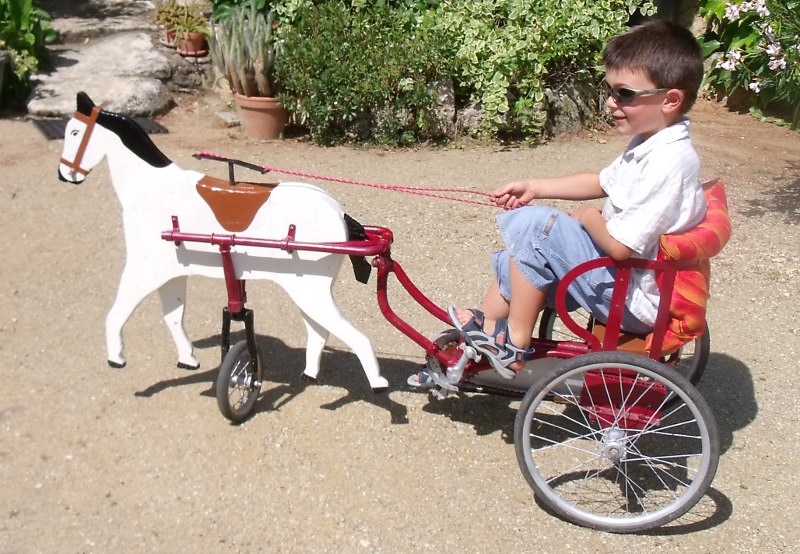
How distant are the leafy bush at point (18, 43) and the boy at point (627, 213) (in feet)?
19.8

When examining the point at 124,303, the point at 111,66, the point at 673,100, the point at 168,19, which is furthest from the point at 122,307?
the point at 168,19

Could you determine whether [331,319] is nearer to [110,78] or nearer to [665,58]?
[665,58]

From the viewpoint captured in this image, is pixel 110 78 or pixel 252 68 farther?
pixel 110 78

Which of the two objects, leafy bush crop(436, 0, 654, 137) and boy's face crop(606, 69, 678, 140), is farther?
leafy bush crop(436, 0, 654, 137)

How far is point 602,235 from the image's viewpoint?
2.61m

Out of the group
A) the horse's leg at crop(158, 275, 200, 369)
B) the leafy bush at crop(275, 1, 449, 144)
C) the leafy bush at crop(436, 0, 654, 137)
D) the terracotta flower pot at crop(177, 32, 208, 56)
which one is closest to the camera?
the horse's leg at crop(158, 275, 200, 369)

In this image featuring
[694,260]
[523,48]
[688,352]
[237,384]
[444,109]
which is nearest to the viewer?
[694,260]

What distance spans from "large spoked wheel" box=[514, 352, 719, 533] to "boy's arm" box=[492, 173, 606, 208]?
70 centimetres

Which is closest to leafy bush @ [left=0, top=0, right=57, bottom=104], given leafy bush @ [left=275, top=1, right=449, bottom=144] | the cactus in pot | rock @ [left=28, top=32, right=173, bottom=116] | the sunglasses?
rock @ [left=28, top=32, right=173, bottom=116]

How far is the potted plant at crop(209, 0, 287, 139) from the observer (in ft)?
22.5

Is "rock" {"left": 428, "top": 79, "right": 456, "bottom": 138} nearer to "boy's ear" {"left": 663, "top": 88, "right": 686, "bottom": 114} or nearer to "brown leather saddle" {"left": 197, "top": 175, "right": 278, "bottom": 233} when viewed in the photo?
"brown leather saddle" {"left": 197, "top": 175, "right": 278, "bottom": 233}

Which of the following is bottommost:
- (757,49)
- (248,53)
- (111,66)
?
(111,66)

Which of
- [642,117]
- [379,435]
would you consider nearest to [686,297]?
[642,117]

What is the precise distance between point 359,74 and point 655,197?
4561 mm
